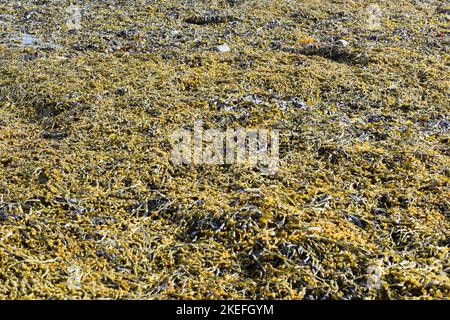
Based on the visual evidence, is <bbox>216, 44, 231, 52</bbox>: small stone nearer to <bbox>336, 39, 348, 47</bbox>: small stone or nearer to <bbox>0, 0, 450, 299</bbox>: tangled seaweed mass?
<bbox>0, 0, 450, 299</bbox>: tangled seaweed mass

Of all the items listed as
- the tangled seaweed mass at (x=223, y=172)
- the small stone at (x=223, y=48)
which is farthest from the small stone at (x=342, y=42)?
the small stone at (x=223, y=48)

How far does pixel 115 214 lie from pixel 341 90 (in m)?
3.10

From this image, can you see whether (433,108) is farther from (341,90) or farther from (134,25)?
(134,25)

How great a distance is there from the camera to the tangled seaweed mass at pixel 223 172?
2727 mm

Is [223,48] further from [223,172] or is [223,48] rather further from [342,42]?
[223,172]

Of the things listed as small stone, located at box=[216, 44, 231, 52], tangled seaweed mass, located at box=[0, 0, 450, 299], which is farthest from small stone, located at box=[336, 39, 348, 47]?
small stone, located at box=[216, 44, 231, 52]

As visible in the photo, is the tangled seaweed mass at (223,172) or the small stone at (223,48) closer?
the tangled seaweed mass at (223,172)

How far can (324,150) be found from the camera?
13.1 ft

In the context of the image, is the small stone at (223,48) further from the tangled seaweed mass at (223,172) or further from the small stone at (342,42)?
the small stone at (342,42)

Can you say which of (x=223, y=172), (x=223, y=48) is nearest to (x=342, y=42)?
(x=223, y=48)

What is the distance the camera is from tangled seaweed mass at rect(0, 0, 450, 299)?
107 inches

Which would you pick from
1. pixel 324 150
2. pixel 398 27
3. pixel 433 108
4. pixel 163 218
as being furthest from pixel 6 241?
pixel 398 27

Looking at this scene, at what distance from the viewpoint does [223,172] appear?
12.0 feet

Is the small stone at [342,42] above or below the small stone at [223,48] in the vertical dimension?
above
